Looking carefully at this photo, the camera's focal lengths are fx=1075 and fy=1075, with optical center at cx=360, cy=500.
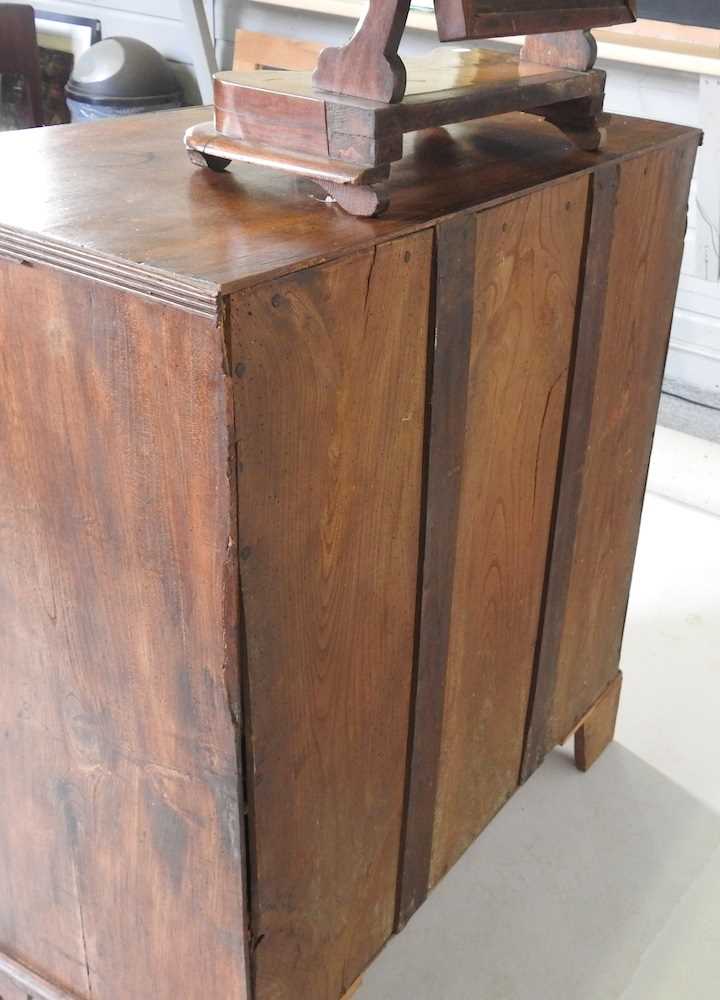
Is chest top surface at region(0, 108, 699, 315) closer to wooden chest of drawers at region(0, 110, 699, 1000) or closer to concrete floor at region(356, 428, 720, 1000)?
wooden chest of drawers at region(0, 110, 699, 1000)

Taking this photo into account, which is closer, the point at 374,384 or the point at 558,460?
the point at 374,384

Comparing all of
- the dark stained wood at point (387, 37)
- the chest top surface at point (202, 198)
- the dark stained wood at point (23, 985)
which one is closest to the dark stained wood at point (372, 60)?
the dark stained wood at point (387, 37)

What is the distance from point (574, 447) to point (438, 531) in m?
0.34

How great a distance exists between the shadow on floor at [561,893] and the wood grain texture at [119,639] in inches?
19.3

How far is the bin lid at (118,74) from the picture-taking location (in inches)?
144

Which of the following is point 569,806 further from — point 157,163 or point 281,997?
point 157,163

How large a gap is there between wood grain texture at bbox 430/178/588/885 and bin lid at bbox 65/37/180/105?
9.25ft

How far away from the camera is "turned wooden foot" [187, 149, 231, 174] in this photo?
3.81 feet

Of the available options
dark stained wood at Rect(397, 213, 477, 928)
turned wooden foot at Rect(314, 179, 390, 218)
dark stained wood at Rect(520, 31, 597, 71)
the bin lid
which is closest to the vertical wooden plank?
dark stained wood at Rect(520, 31, 597, 71)

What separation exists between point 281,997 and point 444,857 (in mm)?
372

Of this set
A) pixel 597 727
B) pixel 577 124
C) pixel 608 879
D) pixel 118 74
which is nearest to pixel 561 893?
pixel 608 879

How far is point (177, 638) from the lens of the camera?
99 centimetres

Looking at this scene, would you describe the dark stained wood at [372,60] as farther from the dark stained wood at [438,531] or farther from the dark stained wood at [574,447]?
the dark stained wood at [574,447]

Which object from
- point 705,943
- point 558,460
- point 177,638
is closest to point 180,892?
point 177,638
